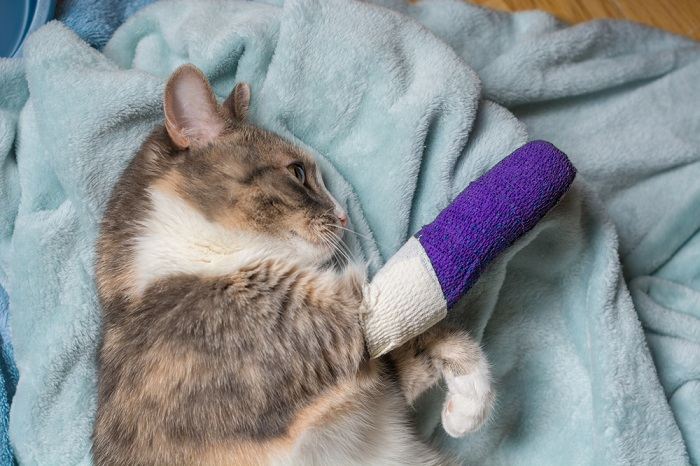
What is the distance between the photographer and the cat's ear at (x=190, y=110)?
1.46m

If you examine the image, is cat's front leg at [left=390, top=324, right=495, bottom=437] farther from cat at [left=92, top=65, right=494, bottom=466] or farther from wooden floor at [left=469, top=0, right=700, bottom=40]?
wooden floor at [left=469, top=0, right=700, bottom=40]

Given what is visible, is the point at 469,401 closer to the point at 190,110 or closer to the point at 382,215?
the point at 382,215

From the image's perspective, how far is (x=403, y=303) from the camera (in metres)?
1.44

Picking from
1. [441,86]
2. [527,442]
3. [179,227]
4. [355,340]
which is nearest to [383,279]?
[355,340]

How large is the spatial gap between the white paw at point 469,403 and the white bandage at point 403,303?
170 millimetres

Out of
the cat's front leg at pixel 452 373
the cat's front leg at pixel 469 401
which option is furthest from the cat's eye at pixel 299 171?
the cat's front leg at pixel 469 401

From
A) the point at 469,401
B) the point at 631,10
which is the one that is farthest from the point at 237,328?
the point at 631,10

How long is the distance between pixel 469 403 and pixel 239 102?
2.95 feet

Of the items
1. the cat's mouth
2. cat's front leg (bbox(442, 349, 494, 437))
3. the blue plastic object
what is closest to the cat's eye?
the cat's mouth

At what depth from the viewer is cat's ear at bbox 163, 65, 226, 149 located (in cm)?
146

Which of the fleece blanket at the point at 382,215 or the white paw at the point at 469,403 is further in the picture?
the fleece blanket at the point at 382,215

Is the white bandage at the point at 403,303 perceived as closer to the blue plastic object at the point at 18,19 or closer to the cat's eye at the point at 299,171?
the cat's eye at the point at 299,171

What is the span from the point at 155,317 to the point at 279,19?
95cm

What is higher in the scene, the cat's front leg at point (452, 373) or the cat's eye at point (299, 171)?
the cat's eye at point (299, 171)
